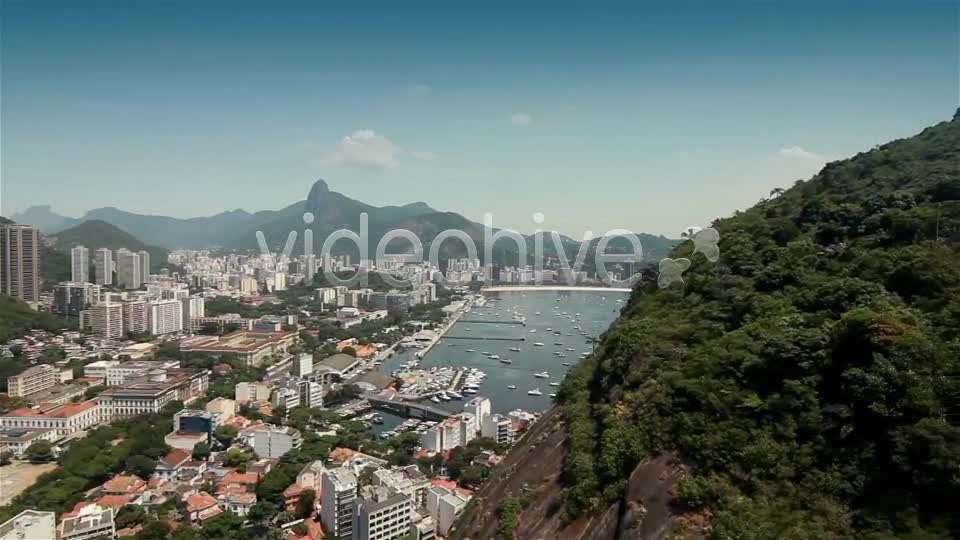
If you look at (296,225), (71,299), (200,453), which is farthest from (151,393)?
(296,225)

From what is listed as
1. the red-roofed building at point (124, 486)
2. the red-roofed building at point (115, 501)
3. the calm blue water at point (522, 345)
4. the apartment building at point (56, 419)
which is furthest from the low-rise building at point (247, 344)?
the red-roofed building at point (115, 501)

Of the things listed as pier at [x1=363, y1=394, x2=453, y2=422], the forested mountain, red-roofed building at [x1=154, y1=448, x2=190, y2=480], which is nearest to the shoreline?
pier at [x1=363, y1=394, x2=453, y2=422]

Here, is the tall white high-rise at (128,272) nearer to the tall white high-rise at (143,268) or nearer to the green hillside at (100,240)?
the tall white high-rise at (143,268)

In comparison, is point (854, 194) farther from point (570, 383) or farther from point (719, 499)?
point (719, 499)

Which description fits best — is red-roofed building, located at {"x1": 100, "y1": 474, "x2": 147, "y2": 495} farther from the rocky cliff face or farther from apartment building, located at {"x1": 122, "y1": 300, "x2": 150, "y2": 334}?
apartment building, located at {"x1": 122, "y1": 300, "x2": 150, "y2": 334}

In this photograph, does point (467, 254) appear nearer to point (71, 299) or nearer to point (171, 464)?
point (71, 299)
